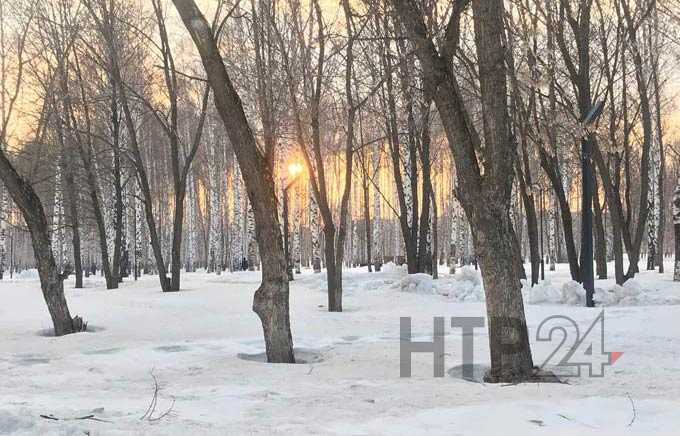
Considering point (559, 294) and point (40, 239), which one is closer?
point (40, 239)

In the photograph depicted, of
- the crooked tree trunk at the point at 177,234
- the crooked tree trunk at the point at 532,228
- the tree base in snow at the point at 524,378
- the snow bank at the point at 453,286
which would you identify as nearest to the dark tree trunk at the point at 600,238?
the crooked tree trunk at the point at 532,228

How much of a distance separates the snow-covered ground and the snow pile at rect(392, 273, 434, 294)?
10.1ft

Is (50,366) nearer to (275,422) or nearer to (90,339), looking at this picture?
(90,339)

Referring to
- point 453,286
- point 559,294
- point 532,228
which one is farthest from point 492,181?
point 532,228

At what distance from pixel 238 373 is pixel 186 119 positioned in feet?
95.8

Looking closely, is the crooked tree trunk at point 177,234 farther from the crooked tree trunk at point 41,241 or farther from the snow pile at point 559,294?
the snow pile at point 559,294

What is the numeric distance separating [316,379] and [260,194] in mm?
1900

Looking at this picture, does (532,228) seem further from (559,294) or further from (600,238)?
(559,294)

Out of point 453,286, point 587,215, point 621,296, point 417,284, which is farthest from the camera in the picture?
point 417,284

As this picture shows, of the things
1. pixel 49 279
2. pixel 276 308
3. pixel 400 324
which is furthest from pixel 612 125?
pixel 49 279

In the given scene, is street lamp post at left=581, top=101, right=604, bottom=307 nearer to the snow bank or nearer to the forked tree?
the snow bank

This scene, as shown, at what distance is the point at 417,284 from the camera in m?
14.2

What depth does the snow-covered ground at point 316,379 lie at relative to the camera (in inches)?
126

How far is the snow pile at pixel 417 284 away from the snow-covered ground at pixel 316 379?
10.1 feet
